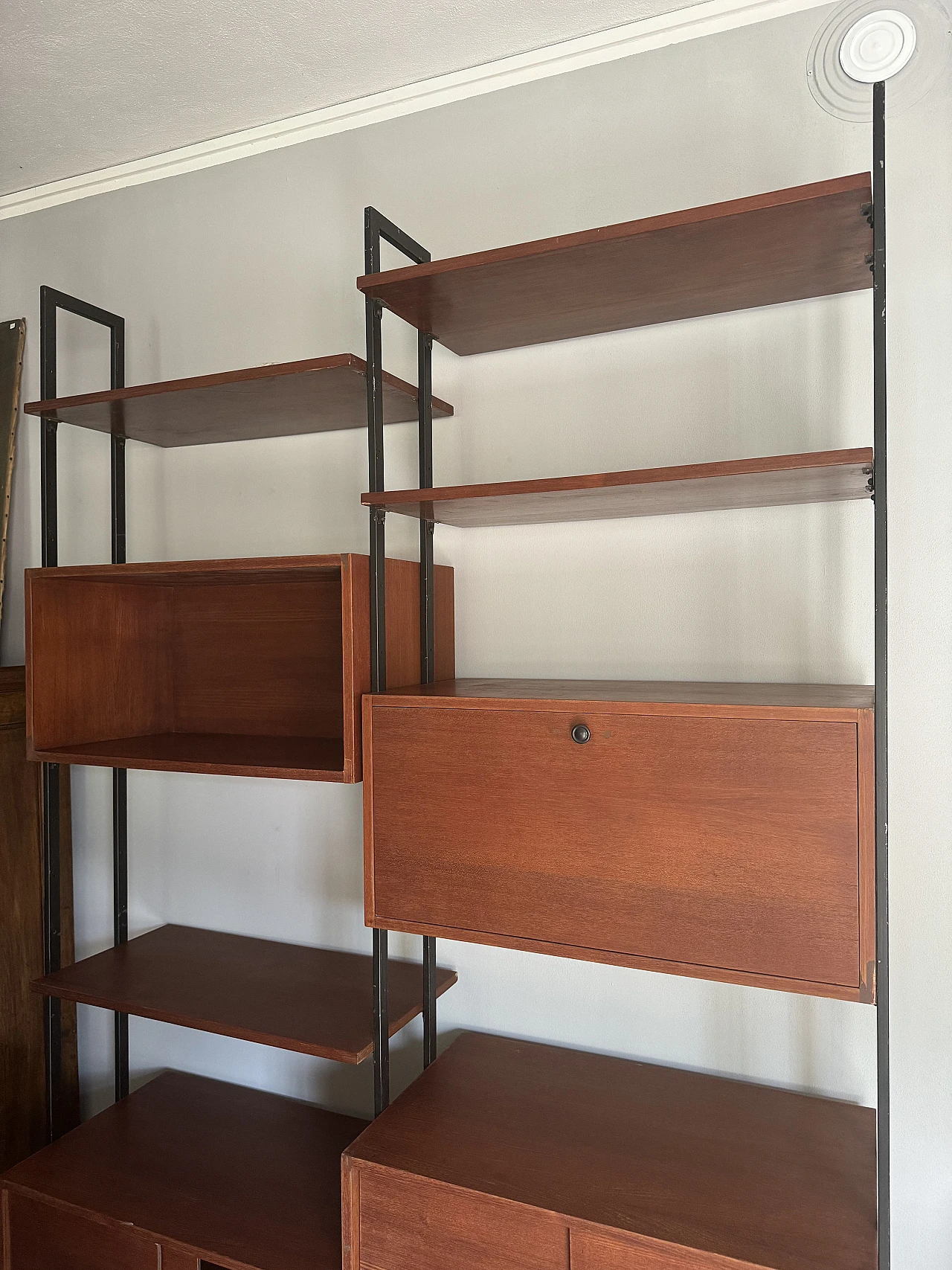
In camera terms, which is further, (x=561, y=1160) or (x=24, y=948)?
(x=24, y=948)

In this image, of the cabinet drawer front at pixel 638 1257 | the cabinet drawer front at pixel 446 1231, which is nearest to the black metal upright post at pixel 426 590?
the cabinet drawer front at pixel 446 1231

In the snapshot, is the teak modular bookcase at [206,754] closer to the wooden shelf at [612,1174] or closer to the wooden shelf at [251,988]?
the wooden shelf at [251,988]

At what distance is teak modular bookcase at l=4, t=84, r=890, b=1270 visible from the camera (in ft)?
3.59

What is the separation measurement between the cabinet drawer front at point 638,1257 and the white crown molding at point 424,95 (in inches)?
79.1

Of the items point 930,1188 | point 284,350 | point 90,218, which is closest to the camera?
point 930,1188

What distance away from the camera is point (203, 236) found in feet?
6.52

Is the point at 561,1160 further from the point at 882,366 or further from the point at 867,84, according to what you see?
the point at 867,84

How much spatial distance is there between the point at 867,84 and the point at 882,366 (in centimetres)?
37

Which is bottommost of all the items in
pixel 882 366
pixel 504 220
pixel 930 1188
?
pixel 930 1188

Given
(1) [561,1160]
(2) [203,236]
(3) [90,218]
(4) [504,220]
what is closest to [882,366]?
(4) [504,220]

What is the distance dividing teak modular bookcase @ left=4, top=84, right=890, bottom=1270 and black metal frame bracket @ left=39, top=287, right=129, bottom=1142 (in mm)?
155

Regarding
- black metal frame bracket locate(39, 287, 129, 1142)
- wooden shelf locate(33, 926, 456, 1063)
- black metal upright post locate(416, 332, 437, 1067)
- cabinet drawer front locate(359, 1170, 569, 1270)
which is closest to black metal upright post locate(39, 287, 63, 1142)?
black metal frame bracket locate(39, 287, 129, 1142)

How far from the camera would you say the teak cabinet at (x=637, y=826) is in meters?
1.08

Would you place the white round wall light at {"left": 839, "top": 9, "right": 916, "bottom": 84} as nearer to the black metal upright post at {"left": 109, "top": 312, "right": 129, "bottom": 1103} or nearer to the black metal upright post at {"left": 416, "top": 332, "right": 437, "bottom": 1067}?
the black metal upright post at {"left": 416, "top": 332, "right": 437, "bottom": 1067}
